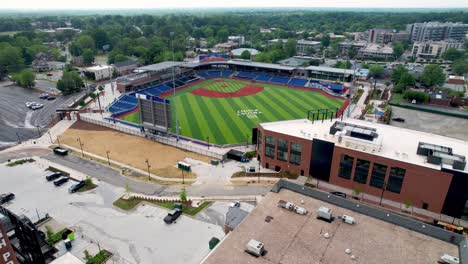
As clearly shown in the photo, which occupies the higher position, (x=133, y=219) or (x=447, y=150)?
(x=447, y=150)

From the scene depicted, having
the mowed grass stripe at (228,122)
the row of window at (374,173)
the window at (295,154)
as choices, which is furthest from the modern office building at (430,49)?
the row of window at (374,173)

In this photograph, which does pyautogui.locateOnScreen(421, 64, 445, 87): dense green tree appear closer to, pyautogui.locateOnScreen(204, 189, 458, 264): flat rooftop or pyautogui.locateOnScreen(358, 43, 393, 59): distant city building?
pyautogui.locateOnScreen(358, 43, 393, 59): distant city building

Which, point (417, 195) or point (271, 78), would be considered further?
point (271, 78)

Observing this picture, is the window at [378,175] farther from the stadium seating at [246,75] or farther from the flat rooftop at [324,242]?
the stadium seating at [246,75]

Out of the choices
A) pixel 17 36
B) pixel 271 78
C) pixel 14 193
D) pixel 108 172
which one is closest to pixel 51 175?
pixel 14 193

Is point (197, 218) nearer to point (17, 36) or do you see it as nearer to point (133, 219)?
point (133, 219)

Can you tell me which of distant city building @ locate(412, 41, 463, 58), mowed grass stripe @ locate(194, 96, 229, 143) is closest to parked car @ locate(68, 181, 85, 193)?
mowed grass stripe @ locate(194, 96, 229, 143)
